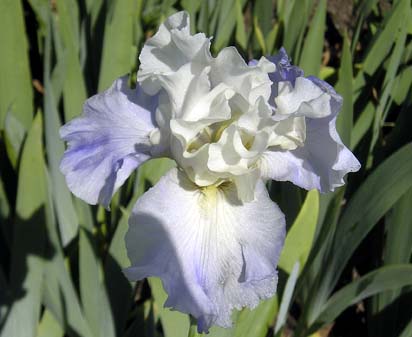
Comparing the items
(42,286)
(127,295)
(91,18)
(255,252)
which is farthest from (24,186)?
(91,18)

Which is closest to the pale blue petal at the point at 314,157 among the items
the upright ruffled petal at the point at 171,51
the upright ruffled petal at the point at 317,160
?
the upright ruffled petal at the point at 317,160

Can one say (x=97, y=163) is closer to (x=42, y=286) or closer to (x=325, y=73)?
(x=42, y=286)

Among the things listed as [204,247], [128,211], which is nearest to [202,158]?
Answer: [204,247]

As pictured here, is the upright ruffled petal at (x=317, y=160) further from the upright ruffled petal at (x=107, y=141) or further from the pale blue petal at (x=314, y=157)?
the upright ruffled petal at (x=107, y=141)

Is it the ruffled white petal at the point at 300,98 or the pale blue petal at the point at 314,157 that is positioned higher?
the ruffled white petal at the point at 300,98

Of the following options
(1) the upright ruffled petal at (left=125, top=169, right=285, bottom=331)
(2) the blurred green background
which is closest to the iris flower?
(1) the upright ruffled petal at (left=125, top=169, right=285, bottom=331)

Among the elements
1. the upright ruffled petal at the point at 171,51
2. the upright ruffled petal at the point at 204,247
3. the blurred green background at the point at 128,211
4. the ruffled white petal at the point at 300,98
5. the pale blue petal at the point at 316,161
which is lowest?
the blurred green background at the point at 128,211
